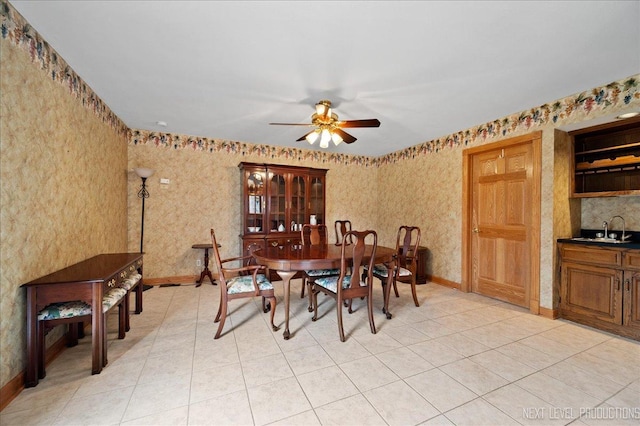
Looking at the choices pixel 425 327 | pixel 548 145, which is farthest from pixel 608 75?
pixel 425 327

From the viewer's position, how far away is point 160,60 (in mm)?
2201

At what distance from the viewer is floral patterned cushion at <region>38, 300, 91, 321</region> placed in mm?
1812

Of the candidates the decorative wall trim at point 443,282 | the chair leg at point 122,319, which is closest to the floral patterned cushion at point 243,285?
the chair leg at point 122,319

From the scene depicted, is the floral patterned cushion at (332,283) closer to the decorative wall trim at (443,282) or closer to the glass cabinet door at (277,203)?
the glass cabinet door at (277,203)

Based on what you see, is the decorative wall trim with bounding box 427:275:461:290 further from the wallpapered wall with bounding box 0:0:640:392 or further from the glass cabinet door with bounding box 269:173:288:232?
the glass cabinet door with bounding box 269:173:288:232

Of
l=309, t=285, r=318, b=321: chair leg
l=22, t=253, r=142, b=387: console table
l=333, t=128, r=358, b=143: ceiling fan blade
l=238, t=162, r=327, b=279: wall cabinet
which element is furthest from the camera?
l=238, t=162, r=327, b=279: wall cabinet

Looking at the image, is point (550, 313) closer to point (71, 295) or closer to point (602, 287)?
point (602, 287)

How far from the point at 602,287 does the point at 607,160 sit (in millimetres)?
1287

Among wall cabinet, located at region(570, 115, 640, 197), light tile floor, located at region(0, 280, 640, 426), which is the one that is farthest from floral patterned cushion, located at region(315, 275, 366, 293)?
wall cabinet, located at region(570, 115, 640, 197)

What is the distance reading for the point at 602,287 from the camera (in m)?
2.62

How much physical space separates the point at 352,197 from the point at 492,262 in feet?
8.95

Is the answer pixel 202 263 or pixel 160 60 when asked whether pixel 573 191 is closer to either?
pixel 160 60

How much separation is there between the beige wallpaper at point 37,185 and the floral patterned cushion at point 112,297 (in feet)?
1.45

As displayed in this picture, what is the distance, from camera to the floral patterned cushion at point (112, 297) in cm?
195
